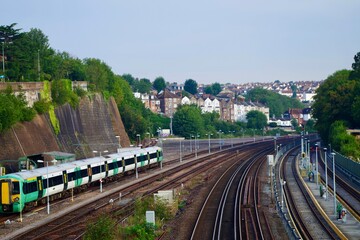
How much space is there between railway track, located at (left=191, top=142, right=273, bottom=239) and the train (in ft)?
33.3

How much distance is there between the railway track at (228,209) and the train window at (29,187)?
37.8 feet

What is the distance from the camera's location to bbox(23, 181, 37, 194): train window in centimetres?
4181

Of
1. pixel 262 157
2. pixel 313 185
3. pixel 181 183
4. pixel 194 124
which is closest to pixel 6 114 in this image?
pixel 181 183

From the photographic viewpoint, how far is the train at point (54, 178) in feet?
134

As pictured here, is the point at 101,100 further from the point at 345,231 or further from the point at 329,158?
the point at 345,231

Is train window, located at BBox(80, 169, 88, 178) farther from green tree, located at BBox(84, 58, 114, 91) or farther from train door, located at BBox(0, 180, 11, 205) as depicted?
green tree, located at BBox(84, 58, 114, 91)

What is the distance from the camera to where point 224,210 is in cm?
4419

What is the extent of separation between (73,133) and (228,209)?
138 feet

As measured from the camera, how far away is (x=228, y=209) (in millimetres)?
44719

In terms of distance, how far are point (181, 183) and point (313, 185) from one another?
12.8 m

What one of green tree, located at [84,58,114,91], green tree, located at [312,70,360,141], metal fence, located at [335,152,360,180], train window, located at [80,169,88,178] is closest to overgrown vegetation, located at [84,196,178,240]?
train window, located at [80,169,88,178]

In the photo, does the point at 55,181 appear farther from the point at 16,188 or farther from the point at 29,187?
the point at 16,188

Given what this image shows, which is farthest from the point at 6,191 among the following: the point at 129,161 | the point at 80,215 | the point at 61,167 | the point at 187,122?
the point at 187,122

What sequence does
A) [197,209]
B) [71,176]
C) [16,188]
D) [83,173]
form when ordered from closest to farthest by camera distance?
[16,188] → [197,209] → [71,176] → [83,173]
